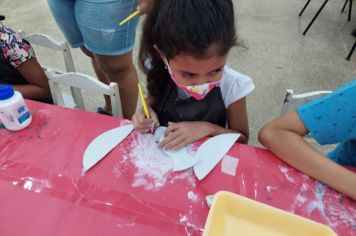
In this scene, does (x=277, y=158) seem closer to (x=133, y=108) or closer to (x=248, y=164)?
(x=248, y=164)

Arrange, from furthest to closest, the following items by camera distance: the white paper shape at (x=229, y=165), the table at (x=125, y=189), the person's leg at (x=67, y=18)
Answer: the person's leg at (x=67, y=18), the white paper shape at (x=229, y=165), the table at (x=125, y=189)

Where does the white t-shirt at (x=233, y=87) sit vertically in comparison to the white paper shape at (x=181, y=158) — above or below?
above

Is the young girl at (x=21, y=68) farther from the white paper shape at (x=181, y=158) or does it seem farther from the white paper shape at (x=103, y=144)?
the white paper shape at (x=181, y=158)

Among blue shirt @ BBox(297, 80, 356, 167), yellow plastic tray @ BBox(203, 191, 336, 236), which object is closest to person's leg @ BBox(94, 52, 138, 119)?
blue shirt @ BBox(297, 80, 356, 167)

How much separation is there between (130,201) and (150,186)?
6 centimetres

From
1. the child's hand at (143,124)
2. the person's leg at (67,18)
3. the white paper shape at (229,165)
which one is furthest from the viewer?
the person's leg at (67,18)

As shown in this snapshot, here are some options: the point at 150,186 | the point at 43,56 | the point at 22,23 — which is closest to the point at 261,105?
the point at 150,186

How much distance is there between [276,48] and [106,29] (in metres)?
1.66

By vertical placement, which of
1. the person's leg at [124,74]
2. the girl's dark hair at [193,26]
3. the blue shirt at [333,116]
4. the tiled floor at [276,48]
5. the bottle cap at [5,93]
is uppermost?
the girl's dark hair at [193,26]

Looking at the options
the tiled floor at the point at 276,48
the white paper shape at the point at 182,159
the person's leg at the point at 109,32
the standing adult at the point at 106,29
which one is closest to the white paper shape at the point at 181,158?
the white paper shape at the point at 182,159

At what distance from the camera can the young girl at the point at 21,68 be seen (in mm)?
1099

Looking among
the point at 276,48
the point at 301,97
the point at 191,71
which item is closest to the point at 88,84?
the point at 191,71

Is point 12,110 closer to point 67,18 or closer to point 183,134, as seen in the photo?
point 183,134

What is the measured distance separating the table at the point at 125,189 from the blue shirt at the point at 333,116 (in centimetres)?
13
